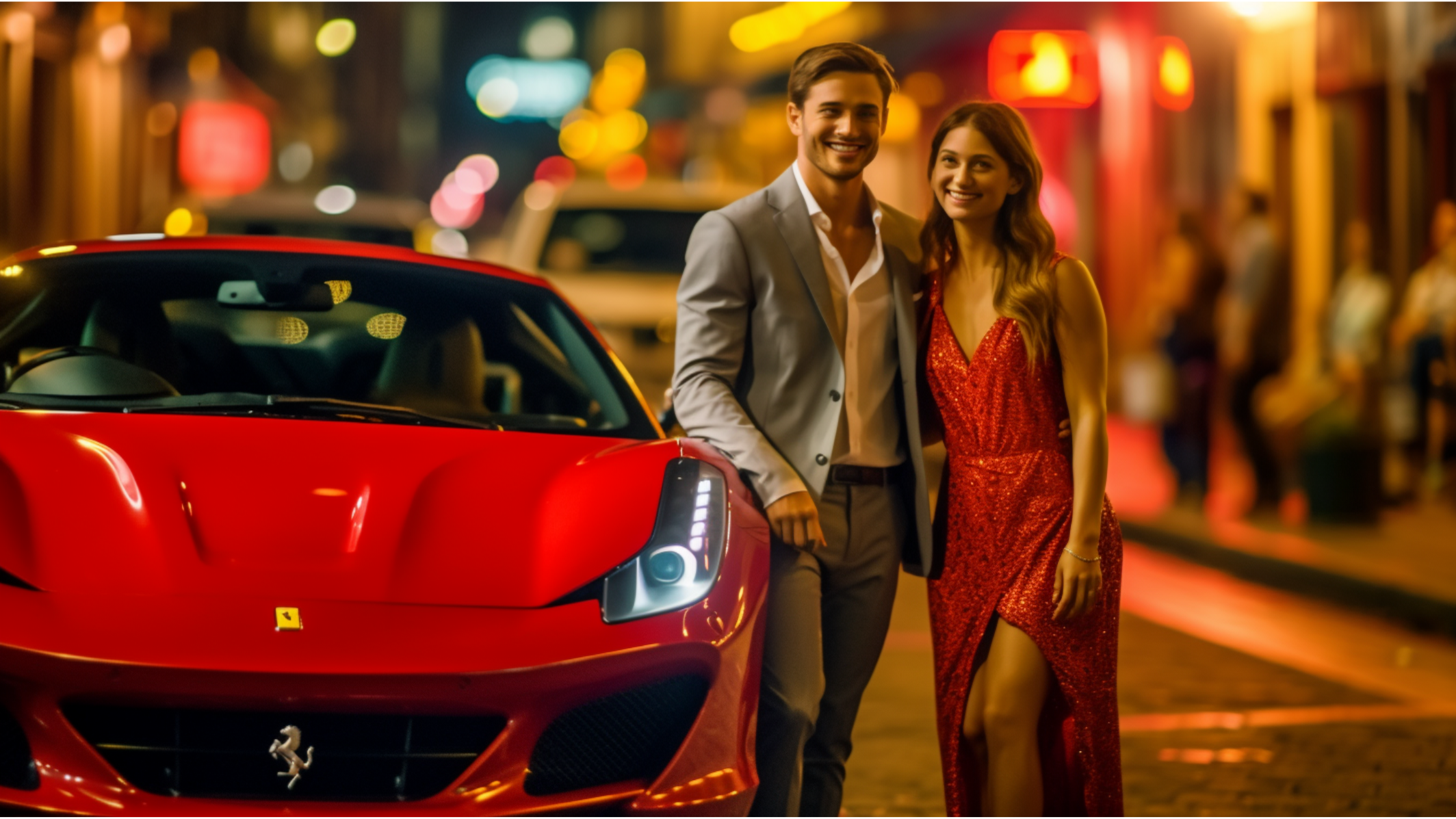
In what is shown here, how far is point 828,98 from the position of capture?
3.55 m

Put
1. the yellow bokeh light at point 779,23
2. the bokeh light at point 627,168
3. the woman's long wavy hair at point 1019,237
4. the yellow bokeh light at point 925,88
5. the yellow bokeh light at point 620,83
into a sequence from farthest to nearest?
the bokeh light at point 627,168
the yellow bokeh light at point 620,83
the yellow bokeh light at point 779,23
the yellow bokeh light at point 925,88
the woman's long wavy hair at point 1019,237

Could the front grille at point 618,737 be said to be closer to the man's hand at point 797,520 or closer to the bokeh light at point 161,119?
the man's hand at point 797,520

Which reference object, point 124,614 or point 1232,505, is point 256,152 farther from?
point 124,614

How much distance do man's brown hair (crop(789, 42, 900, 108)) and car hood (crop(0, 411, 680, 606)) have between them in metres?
0.81

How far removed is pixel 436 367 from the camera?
4.39 metres

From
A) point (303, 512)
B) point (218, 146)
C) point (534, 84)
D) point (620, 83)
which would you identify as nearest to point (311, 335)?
point (303, 512)

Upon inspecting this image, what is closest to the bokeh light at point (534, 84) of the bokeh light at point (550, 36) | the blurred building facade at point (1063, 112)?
the blurred building facade at point (1063, 112)

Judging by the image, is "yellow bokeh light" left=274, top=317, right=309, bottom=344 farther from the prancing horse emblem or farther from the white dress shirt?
the prancing horse emblem

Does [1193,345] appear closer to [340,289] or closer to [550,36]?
[340,289]

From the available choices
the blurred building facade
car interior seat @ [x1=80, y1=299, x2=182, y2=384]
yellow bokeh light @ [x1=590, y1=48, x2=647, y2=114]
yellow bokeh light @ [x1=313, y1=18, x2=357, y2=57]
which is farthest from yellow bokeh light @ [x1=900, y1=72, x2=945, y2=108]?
car interior seat @ [x1=80, y1=299, x2=182, y2=384]

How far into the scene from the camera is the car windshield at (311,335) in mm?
4172

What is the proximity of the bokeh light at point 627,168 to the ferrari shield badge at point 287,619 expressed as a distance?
4149cm

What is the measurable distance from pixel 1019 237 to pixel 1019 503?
538mm

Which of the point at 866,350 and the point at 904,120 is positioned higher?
the point at 904,120
